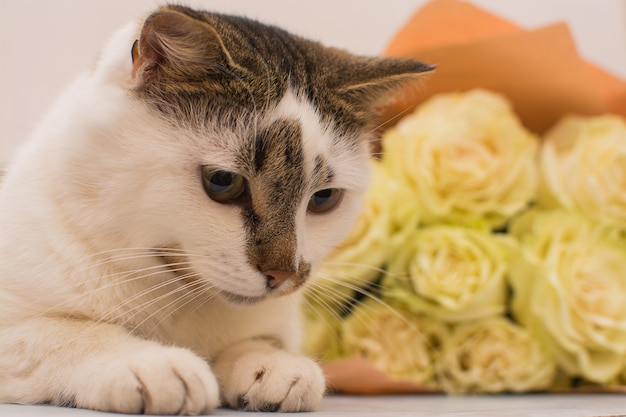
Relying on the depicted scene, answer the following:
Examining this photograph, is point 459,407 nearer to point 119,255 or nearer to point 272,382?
point 272,382

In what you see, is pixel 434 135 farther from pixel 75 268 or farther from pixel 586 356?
pixel 75 268

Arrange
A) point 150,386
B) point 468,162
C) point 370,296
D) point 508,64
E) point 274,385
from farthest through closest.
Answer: point 508,64 → point 468,162 → point 370,296 → point 274,385 → point 150,386

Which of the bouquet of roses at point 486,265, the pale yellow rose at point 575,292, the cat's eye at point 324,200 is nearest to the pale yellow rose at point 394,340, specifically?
the bouquet of roses at point 486,265

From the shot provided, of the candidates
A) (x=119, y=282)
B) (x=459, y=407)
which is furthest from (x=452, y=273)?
(x=119, y=282)

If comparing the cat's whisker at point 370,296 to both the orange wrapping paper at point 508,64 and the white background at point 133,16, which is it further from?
the white background at point 133,16

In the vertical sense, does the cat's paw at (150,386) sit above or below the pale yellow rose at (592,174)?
below

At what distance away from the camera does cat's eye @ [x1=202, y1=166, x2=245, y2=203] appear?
711mm

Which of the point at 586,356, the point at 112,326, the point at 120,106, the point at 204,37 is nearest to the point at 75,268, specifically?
the point at 112,326

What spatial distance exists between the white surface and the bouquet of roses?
3.2 inches

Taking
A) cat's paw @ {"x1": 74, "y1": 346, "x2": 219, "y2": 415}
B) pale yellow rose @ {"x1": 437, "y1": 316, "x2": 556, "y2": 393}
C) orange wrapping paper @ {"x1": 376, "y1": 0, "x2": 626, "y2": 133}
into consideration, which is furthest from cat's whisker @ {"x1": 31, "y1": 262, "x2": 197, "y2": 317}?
orange wrapping paper @ {"x1": 376, "y1": 0, "x2": 626, "y2": 133}

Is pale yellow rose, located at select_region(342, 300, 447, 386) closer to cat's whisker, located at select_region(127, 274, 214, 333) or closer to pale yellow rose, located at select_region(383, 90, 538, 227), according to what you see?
pale yellow rose, located at select_region(383, 90, 538, 227)

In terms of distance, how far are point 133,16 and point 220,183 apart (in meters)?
0.50

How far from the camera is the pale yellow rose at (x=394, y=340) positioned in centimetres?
110

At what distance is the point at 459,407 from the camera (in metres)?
0.80
